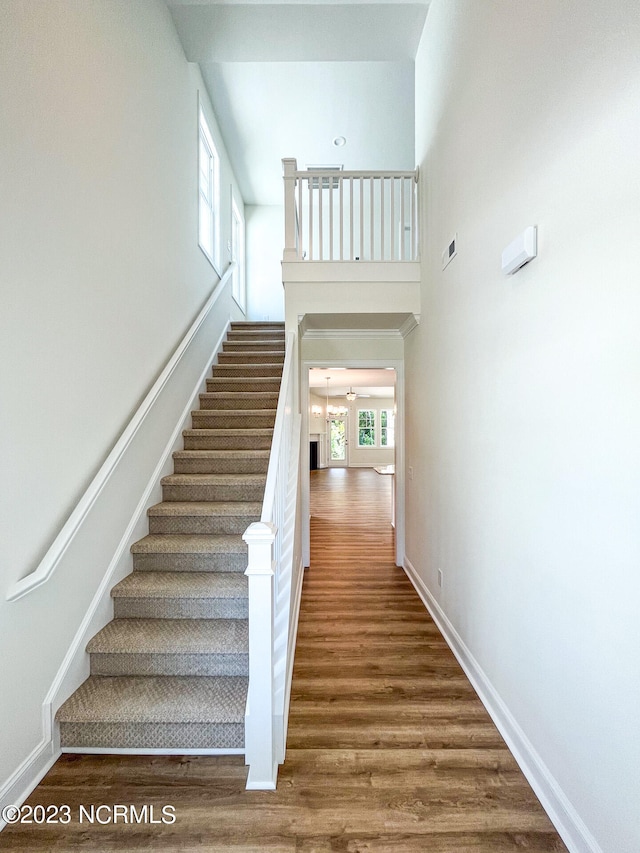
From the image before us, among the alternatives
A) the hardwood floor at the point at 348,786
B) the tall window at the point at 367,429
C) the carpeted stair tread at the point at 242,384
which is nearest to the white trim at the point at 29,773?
the hardwood floor at the point at 348,786

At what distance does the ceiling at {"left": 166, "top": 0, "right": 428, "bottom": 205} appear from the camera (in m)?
3.21

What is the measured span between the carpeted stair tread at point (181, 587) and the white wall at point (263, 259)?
5.21 metres

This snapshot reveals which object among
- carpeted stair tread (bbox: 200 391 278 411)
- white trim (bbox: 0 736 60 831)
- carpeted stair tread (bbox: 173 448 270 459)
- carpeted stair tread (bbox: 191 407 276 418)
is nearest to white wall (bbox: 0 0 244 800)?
white trim (bbox: 0 736 60 831)

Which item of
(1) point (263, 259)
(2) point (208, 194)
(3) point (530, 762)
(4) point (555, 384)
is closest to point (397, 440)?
(4) point (555, 384)

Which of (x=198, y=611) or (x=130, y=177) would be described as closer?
(x=198, y=611)

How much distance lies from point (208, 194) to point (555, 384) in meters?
4.53

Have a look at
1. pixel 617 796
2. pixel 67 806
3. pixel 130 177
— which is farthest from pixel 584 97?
pixel 67 806

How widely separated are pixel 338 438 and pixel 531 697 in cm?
1234

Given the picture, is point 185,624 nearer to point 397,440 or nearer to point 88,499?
point 88,499

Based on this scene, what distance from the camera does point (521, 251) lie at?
1663mm

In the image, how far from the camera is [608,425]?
49.1 inches

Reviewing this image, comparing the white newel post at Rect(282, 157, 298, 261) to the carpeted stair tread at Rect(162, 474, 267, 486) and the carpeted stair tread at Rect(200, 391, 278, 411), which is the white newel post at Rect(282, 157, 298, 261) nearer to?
the carpeted stair tread at Rect(200, 391, 278, 411)

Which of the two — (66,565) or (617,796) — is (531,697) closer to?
(617,796)

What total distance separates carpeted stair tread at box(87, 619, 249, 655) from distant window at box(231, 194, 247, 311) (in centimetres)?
452
